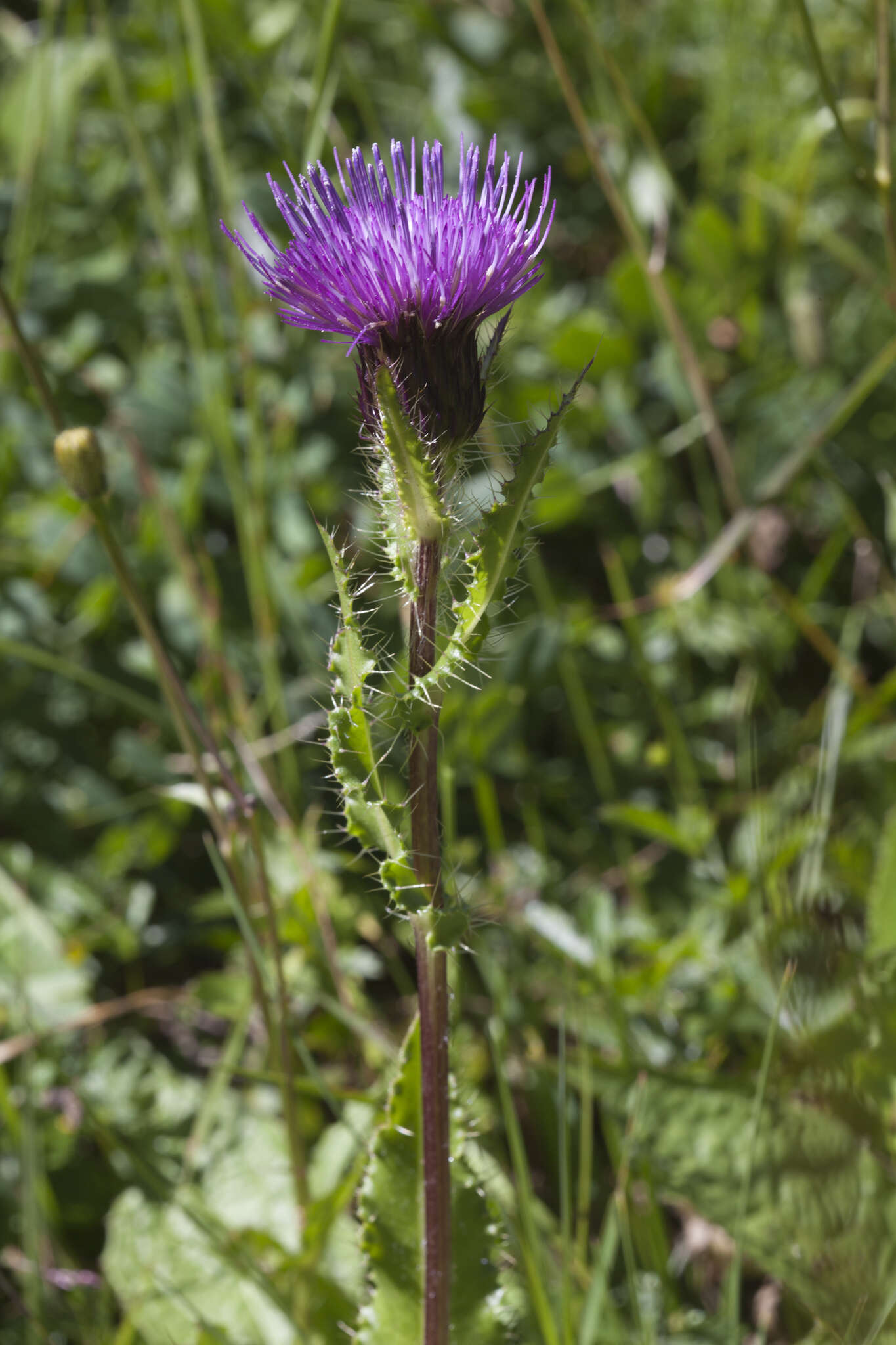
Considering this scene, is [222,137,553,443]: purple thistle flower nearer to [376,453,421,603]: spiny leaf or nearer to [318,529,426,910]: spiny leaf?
[376,453,421,603]: spiny leaf

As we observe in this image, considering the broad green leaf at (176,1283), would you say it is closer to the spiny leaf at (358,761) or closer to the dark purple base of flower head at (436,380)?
the spiny leaf at (358,761)

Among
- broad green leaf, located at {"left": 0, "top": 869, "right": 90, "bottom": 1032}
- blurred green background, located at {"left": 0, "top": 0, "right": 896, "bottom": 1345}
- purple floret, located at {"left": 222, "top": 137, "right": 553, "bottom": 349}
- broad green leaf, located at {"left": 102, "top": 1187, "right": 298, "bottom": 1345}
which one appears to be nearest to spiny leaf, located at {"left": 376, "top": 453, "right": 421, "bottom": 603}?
purple floret, located at {"left": 222, "top": 137, "right": 553, "bottom": 349}

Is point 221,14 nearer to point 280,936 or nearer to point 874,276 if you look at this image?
point 874,276

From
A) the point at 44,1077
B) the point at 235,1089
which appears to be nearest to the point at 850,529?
the point at 235,1089

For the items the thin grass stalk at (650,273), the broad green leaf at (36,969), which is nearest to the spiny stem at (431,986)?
the broad green leaf at (36,969)

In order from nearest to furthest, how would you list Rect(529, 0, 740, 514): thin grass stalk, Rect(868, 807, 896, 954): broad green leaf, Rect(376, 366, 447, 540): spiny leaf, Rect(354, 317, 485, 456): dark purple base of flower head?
Rect(376, 366, 447, 540): spiny leaf, Rect(354, 317, 485, 456): dark purple base of flower head, Rect(868, 807, 896, 954): broad green leaf, Rect(529, 0, 740, 514): thin grass stalk

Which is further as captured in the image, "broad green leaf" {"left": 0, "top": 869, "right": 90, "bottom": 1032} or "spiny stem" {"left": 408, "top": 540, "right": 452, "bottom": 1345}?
"broad green leaf" {"left": 0, "top": 869, "right": 90, "bottom": 1032}
